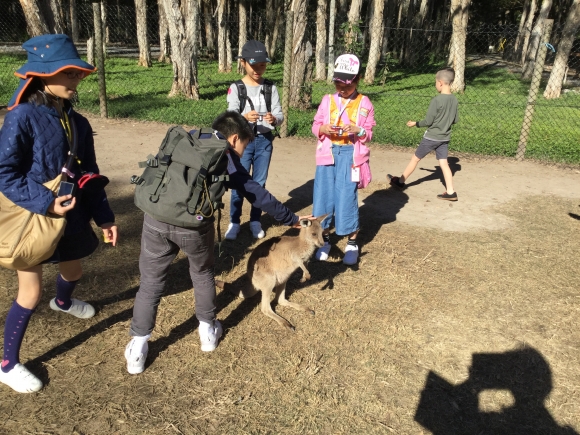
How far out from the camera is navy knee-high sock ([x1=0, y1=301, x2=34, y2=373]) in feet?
8.54

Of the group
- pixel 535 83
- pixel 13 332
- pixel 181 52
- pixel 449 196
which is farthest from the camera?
pixel 181 52

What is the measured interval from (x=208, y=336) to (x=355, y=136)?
81.3 inches

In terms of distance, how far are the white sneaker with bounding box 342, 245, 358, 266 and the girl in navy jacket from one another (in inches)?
90.7

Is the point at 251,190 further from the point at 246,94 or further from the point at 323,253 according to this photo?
the point at 246,94

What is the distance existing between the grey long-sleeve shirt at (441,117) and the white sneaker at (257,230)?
265 centimetres

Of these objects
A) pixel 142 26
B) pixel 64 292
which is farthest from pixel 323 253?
pixel 142 26

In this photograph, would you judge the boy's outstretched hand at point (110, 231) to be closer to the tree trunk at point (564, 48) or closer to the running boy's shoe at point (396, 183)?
the running boy's shoe at point (396, 183)

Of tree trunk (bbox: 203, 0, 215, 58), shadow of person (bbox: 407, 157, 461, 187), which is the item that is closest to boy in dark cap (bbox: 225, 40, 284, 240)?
shadow of person (bbox: 407, 157, 461, 187)

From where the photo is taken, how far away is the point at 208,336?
308 cm

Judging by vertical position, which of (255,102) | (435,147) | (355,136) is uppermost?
(255,102)

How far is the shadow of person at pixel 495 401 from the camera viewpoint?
2668mm

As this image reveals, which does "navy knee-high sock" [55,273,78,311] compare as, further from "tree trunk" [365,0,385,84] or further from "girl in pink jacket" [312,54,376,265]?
"tree trunk" [365,0,385,84]

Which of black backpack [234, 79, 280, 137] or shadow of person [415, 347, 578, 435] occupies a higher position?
black backpack [234, 79, 280, 137]

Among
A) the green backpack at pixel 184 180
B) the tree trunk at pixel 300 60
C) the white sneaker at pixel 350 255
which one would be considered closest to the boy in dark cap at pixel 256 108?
the white sneaker at pixel 350 255
